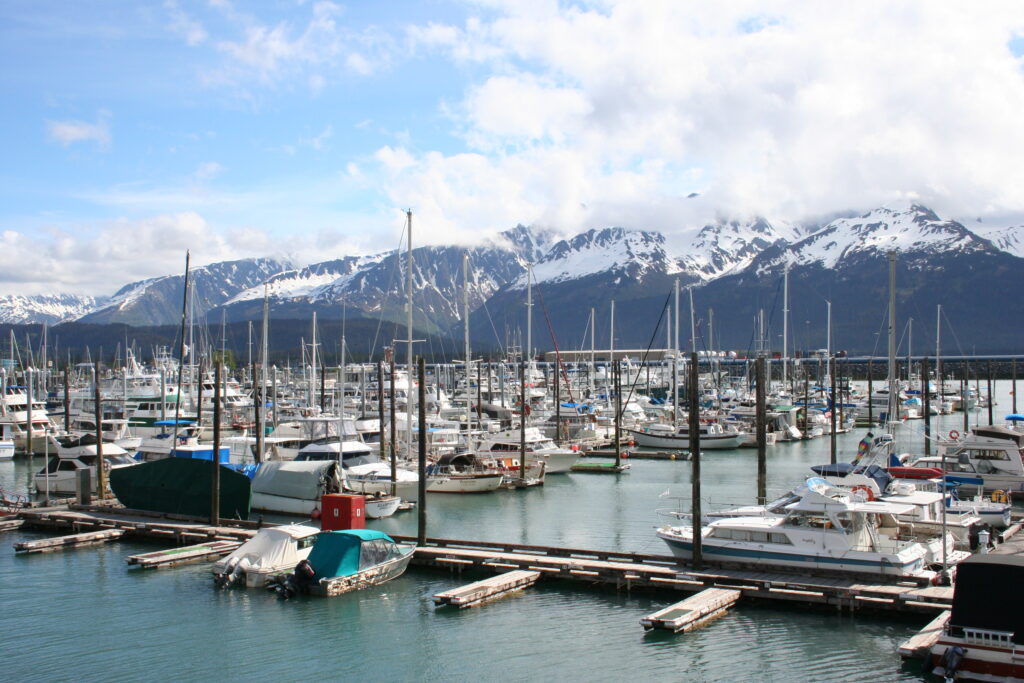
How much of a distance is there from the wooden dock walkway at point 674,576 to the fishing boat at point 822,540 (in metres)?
0.39

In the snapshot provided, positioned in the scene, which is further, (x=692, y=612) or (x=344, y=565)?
(x=344, y=565)

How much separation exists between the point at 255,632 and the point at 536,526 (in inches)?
681

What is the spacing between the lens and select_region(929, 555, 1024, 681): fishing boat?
18422mm

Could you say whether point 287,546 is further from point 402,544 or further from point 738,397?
point 738,397

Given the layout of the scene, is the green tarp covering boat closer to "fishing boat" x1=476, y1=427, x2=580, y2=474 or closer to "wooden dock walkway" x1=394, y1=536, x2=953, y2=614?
"wooden dock walkway" x1=394, y1=536, x2=953, y2=614

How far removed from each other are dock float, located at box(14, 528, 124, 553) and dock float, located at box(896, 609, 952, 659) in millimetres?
27695

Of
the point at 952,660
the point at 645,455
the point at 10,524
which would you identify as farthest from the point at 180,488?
the point at 645,455

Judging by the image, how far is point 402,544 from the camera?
101 feet

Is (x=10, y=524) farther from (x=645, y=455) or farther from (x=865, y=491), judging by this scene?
(x=645, y=455)

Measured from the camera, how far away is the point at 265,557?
28.0 meters

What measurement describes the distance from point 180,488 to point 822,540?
24819 mm

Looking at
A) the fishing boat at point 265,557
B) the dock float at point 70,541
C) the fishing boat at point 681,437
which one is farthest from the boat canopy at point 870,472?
the dock float at point 70,541

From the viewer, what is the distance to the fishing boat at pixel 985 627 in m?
18.4

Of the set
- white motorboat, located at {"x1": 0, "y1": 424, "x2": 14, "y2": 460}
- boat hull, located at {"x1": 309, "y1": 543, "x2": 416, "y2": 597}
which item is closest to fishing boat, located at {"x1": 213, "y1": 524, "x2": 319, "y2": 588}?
boat hull, located at {"x1": 309, "y1": 543, "x2": 416, "y2": 597}
